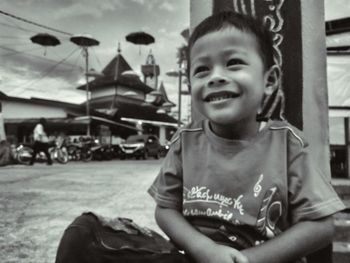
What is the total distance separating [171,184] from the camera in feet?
4.28

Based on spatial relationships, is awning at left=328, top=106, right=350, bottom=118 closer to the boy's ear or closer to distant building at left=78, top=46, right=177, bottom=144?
the boy's ear

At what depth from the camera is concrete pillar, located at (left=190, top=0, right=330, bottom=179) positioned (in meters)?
1.60

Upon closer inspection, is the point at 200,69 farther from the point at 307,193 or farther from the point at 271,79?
the point at 307,193

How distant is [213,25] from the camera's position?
121 cm

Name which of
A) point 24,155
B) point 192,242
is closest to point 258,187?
point 192,242

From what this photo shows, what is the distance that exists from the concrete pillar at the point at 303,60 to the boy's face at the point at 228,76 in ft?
1.47

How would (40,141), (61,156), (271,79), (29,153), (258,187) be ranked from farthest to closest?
(61,156) → (29,153) → (40,141) → (271,79) → (258,187)

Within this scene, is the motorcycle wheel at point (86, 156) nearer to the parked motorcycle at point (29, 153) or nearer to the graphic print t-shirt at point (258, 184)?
the parked motorcycle at point (29, 153)

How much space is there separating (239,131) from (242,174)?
150 millimetres

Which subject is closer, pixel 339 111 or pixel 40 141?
pixel 339 111

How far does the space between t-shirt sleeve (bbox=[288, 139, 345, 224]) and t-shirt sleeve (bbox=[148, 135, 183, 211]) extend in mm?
368

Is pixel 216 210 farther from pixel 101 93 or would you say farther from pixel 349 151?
pixel 101 93

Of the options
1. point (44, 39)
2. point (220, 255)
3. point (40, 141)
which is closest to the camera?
point (220, 255)

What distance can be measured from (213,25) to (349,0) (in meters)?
1.70
